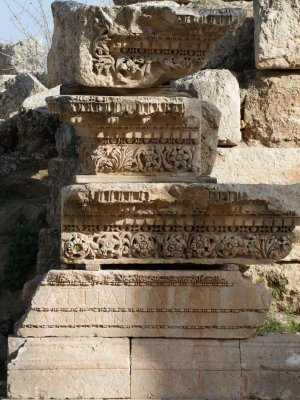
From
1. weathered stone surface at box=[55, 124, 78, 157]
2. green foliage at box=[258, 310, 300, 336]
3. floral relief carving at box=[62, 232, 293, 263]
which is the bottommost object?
green foliage at box=[258, 310, 300, 336]

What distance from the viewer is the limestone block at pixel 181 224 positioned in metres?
6.27

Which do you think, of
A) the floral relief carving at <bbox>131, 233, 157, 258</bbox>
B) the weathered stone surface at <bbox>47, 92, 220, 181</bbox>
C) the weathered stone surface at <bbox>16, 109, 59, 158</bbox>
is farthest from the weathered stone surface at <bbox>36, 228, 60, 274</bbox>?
the weathered stone surface at <bbox>16, 109, 59, 158</bbox>

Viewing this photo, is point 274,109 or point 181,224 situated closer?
point 181,224

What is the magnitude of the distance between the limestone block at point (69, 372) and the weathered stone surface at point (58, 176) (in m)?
3.09

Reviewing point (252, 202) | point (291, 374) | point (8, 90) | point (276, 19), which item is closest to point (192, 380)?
point (291, 374)

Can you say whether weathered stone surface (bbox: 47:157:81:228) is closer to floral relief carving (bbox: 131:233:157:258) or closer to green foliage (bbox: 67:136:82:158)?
green foliage (bbox: 67:136:82:158)

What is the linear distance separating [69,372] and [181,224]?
136 centimetres

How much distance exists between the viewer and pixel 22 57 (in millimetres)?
16219

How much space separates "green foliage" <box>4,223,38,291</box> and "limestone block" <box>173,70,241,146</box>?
2.43 metres

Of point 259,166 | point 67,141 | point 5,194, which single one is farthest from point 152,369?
point 5,194

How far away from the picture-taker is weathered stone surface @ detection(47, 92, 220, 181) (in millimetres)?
6457

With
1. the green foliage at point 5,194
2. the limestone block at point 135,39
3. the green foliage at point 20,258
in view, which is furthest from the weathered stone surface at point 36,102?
the limestone block at point 135,39

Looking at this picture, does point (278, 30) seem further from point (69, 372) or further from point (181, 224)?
point (69, 372)

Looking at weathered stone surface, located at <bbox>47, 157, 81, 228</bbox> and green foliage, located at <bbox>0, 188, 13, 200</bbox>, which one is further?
green foliage, located at <bbox>0, 188, 13, 200</bbox>
